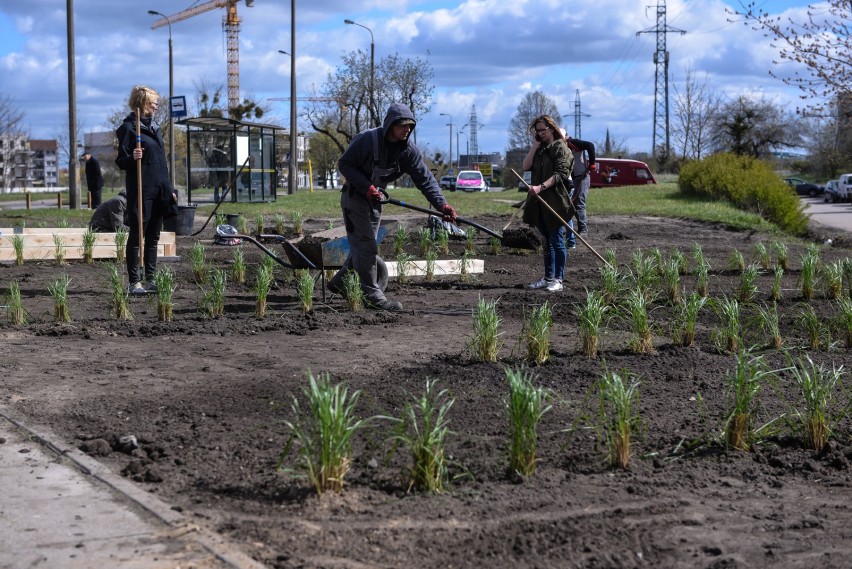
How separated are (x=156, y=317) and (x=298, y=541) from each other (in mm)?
5563

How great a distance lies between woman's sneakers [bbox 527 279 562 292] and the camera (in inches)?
427

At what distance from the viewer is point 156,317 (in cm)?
898

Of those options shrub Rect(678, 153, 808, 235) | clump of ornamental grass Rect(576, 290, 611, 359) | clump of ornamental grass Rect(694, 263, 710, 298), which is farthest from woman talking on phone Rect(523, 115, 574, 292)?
shrub Rect(678, 153, 808, 235)

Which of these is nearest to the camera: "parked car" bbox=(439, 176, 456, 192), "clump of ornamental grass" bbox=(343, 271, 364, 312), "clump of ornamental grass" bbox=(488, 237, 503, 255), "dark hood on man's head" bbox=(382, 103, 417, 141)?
"dark hood on man's head" bbox=(382, 103, 417, 141)

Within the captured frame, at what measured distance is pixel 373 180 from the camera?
9.23 metres

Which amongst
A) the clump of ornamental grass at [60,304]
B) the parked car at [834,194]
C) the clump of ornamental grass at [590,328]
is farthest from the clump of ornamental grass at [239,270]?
the parked car at [834,194]

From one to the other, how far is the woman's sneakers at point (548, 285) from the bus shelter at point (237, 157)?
19767 millimetres

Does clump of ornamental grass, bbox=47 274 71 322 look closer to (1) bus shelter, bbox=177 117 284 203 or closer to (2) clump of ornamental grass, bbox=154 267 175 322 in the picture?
(2) clump of ornamental grass, bbox=154 267 175 322

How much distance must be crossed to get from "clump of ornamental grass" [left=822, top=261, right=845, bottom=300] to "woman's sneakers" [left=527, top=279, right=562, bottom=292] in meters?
2.61

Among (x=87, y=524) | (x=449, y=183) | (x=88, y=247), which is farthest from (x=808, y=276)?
(x=449, y=183)

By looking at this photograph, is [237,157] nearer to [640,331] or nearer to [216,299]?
[216,299]

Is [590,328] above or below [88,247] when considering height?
below

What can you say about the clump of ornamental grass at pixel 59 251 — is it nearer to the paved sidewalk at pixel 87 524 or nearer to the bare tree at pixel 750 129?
the paved sidewalk at pixel 87 524

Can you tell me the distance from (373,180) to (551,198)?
8.58 ft
